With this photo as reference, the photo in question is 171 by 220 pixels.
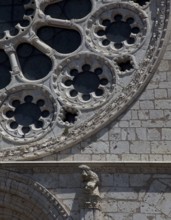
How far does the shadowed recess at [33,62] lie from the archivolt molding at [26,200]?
1.99 meters

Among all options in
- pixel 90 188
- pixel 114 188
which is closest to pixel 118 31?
pixel 114 188

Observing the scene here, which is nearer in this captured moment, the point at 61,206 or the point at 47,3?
the point at 61,206

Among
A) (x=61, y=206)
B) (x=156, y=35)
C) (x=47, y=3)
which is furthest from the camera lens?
(x=47, y=3)

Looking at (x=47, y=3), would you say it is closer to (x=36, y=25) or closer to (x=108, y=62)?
(x=36, y=25)

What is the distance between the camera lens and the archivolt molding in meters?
10.9

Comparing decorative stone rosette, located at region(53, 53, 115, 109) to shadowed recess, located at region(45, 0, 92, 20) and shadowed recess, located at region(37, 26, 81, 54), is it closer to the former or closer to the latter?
shadowed recess, located at region(37, 26, 81, 54)

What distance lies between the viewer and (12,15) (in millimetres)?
12914

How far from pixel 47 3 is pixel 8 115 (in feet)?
7.39

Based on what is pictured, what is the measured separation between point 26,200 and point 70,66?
2496 millimetres

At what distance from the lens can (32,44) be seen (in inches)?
491

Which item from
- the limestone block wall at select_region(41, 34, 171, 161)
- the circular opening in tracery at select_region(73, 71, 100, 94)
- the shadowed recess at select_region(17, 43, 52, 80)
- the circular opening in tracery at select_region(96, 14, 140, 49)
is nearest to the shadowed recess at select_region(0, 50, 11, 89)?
the shadowed recess at select_region(17, 43, 52, 80)

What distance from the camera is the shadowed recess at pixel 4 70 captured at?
40.5ft

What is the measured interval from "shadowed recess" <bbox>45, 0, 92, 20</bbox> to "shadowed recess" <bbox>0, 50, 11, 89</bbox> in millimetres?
1126

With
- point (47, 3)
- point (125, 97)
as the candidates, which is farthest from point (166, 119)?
point (47, 3)
